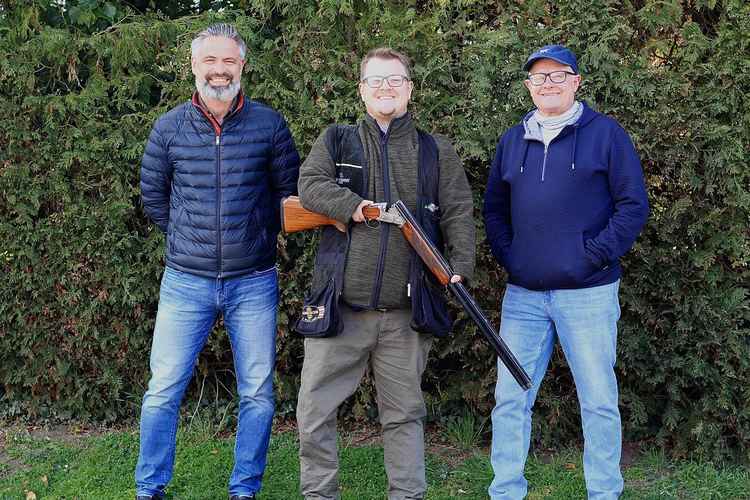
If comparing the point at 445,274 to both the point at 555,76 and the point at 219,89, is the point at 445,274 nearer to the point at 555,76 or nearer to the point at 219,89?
the point at 555,76

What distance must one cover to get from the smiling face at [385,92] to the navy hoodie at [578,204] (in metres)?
0.61

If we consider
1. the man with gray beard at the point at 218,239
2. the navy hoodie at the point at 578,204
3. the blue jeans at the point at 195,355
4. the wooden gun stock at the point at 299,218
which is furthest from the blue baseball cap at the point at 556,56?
the blue jeans at the point at 195,355

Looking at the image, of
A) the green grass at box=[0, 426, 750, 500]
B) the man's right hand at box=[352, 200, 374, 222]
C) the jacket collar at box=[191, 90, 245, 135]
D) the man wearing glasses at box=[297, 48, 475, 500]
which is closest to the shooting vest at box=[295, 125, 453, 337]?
the man wearing glasses at box=[297, 48, 475, 500]

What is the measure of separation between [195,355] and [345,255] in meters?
1.00

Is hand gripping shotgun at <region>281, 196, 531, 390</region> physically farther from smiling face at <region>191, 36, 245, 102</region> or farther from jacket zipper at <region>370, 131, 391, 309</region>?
smiling face at <region>191, 36, 245, 102</region>

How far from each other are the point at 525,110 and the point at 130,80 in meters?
2.40

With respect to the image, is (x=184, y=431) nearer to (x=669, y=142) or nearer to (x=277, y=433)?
(x=277, y=433)

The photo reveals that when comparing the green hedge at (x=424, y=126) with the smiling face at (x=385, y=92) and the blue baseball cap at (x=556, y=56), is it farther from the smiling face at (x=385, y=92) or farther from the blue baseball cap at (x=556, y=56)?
the smiling face at (x=385, y=92)

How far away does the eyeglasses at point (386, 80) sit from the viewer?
143 inches

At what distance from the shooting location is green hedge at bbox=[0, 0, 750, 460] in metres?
4.46

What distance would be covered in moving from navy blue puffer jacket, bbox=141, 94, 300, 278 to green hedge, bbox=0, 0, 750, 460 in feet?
2.39

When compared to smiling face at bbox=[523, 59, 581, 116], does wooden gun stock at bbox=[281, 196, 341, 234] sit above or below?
below

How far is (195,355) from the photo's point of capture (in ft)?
13.5

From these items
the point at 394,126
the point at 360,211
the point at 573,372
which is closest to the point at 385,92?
the point at 394,126
